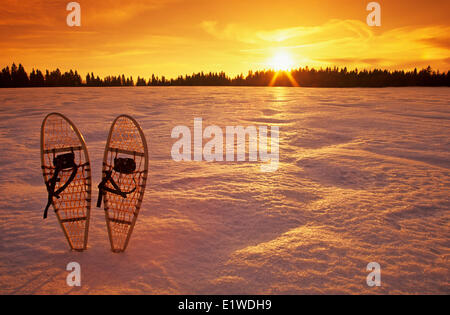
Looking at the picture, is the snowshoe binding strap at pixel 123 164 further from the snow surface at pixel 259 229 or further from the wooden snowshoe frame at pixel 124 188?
the snow surface at pixel 259 229

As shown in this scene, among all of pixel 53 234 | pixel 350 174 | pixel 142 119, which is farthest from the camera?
pixel 142 119

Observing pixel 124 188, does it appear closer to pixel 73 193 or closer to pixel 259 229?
pixel 73 193

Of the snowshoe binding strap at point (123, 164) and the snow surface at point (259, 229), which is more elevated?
the snowshoe binding strap at point (123, 164)

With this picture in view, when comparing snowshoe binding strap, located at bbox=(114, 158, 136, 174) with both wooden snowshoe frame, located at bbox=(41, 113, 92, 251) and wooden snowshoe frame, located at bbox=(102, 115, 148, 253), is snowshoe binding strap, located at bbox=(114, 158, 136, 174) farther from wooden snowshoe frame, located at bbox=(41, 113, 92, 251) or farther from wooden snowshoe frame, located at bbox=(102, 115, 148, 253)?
wooden snowshoe frame, located at bbox=(41, 113, 92, 251)

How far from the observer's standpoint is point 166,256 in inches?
105

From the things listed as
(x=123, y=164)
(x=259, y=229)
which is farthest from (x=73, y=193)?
(x=259, y=229)

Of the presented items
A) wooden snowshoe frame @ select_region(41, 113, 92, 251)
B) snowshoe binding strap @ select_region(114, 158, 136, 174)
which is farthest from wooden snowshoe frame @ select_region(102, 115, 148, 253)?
wooden snowshoe frame @ select_region(41, 113, 92, 251)

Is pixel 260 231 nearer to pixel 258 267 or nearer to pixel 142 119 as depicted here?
pixel 258 267

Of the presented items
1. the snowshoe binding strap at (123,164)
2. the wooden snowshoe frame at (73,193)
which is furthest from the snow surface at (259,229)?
the snowshoe binding strap at (123,164)

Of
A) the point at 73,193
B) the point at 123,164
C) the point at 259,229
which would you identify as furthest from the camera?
the point at 73,193

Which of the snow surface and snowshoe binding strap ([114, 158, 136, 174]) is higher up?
snowshoe binding strap ([114, 158, 136, 174])

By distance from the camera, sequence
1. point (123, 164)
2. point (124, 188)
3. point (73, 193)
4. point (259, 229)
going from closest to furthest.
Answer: point (123, 164)
point (124, 188)
point (259, 229)
point (73, 193)

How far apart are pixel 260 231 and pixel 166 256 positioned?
1.11 metres
